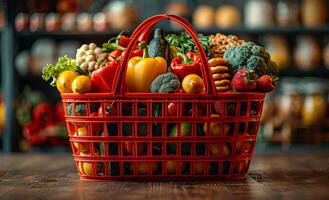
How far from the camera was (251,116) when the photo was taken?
1.33 meters

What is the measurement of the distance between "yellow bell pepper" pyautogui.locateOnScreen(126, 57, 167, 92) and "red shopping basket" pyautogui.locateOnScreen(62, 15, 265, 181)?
0.04 metres

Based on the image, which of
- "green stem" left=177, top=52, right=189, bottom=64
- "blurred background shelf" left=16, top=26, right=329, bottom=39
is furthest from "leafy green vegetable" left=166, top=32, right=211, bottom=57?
"blurred background shelf" left=16, top=26, right=329, bottom=39

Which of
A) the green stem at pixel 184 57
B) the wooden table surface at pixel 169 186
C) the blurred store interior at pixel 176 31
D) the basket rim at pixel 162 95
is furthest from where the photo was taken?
the blurred store interior at pixel 176 31

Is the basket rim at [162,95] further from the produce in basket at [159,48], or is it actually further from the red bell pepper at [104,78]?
the produce in basket at [159,48]

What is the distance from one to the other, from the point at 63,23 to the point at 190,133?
2.49 meters

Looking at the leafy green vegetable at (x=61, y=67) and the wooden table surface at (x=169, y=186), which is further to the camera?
the leafy green vegetable at (x=61, y=67)

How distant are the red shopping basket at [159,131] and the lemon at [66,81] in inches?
0.6

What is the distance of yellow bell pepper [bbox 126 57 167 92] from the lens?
131 centimetres

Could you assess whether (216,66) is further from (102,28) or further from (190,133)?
(102,28)

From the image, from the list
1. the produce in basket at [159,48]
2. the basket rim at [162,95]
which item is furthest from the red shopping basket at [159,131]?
the produce in basket at [159,48]

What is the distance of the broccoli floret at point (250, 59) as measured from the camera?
1.33 m

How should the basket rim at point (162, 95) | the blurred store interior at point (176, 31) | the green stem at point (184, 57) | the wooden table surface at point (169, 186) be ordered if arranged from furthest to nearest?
1. the blurred store interior at point (176, 31)
2. the green stem at point (184, 57)
3. the basket rim at point (162, 95)
4. the wooden table surface at point (169, 186)

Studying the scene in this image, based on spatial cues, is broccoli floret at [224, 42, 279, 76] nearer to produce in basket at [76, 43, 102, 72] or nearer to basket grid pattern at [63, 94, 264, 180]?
basket grid pattern at [63, 94, 264, 180]

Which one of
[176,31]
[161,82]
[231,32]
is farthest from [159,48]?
[231,32]
